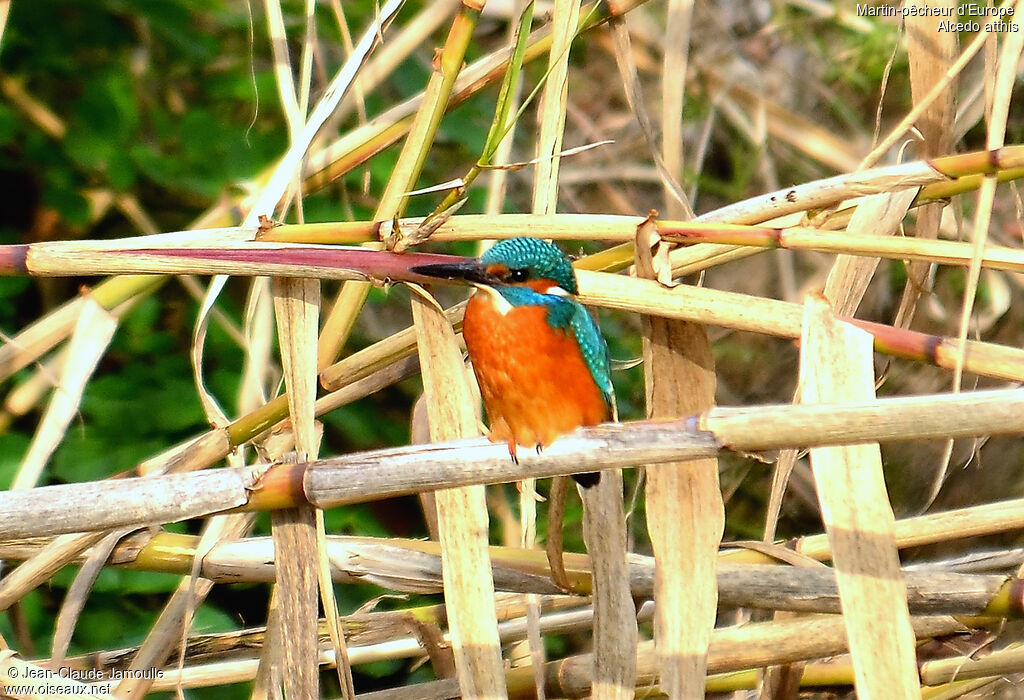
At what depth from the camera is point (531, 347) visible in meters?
1.84

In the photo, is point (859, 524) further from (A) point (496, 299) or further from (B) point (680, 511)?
(A) point (496, 299)

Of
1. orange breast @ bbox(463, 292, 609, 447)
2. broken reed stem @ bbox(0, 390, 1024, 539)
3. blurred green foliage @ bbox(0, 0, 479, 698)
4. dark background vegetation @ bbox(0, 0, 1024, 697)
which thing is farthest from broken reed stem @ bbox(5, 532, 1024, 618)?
blurred green foliage @ bbox(0, 0, 479, 698)

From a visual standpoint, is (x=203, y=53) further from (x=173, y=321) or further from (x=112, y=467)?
(x=112, y=467)

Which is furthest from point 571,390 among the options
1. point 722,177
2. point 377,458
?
point 722,177

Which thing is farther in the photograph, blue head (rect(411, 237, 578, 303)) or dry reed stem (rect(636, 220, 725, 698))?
blue head (rect(411, 237, 578, 303))

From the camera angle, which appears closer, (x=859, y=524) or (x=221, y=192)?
(x=859, y=524)

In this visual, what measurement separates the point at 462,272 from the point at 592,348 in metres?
0.37

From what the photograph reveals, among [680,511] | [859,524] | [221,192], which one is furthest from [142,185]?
[859,524]

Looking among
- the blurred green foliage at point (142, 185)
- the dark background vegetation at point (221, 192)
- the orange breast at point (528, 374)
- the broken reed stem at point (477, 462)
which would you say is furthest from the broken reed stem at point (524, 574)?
the blurred green foliage at point (142, 185)

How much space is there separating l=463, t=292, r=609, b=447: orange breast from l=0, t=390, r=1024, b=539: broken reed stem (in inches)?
16.6

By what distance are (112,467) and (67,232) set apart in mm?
955

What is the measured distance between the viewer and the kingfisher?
1751mm

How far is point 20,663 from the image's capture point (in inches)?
62.3

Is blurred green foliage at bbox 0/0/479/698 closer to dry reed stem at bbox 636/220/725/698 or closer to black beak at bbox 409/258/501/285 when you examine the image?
black beak at bbox 409/258/501/285
